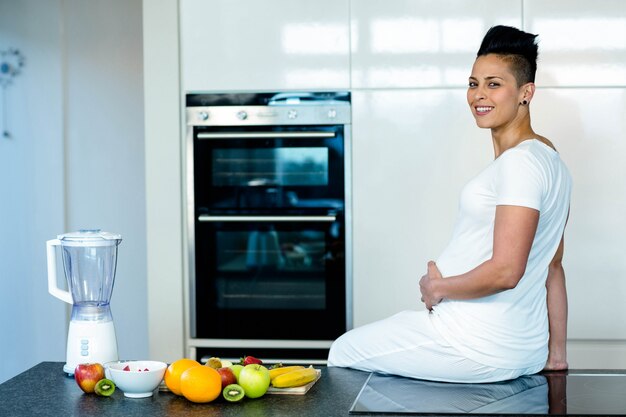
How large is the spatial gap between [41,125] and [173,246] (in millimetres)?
1563

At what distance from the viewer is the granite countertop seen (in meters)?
1.65

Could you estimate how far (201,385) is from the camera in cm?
170

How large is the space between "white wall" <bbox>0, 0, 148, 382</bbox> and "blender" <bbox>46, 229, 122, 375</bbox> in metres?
2.53

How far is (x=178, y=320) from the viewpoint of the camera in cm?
338

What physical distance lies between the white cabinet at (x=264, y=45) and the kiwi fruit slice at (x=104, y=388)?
5.80 ft

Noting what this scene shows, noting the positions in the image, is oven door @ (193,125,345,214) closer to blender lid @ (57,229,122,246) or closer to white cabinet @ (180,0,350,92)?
white cabinet @ (180,0,350,92)

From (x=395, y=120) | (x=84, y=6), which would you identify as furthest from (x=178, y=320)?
(x=84, y=6)

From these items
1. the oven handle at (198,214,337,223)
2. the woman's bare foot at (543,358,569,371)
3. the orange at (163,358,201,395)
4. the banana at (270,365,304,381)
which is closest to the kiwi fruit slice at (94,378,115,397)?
the orange at (163,358,201,395)

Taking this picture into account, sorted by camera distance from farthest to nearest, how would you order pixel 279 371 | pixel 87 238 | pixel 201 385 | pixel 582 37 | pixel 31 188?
pixel 31 188, pixel 582 37, pixel 87 238, pixel 279 371, pixel 201 385

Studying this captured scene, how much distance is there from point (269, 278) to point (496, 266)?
161cm

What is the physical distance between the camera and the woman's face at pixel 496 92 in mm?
2027

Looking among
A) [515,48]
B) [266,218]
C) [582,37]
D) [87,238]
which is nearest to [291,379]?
[87,238]

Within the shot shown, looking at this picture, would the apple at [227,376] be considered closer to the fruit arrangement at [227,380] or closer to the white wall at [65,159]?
the fruit arrangement at [227,380]

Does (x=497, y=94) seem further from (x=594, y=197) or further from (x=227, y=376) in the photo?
(x=594, y=197)
